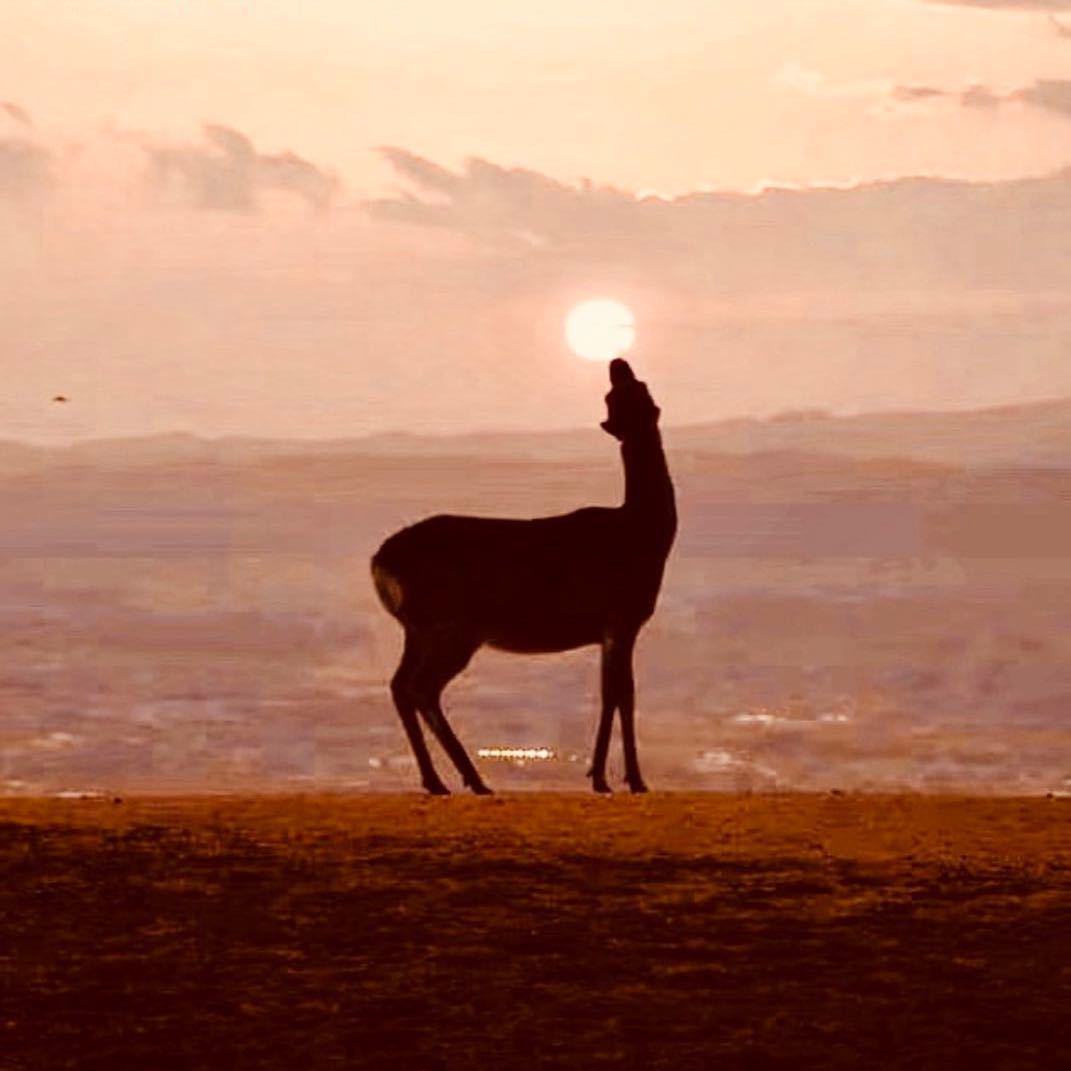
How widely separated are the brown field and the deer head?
13.2ft

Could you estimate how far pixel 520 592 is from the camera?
76.5 feet

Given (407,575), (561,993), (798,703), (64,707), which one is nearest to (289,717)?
(64,707)

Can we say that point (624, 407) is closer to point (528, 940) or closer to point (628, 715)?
point (628, 715)

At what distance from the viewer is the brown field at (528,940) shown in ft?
48.6

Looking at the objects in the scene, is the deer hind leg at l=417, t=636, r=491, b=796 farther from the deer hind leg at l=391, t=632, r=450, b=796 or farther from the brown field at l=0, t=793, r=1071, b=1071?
the brown field at l=0, t=793, r=1071, b=1071

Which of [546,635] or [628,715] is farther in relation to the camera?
[546,635]

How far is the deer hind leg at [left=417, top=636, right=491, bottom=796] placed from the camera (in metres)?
23.3

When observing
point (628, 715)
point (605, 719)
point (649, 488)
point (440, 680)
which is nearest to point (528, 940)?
point (605, 719)

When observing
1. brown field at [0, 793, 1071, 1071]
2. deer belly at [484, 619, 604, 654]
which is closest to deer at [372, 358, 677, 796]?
deer belly at [484, 619, 604, 654]

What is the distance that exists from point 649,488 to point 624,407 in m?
0.63

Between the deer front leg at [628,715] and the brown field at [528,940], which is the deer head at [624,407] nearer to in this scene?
the deer front leg at [628,715]

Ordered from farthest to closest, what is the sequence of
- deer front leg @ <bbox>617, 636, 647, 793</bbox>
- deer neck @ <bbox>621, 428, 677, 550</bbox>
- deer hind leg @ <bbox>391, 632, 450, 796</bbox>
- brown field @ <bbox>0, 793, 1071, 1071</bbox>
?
deer neck @ <bbox>621, 428, 677, 550</bbox> < deer hind leg @ <bbox>391, 632, 450, 796</bbox> < deer front leg @ <bbox>617, 636, 647, 793</bbox> < brown field @ <bbox>0, 793, 1071, 1071</bbox>

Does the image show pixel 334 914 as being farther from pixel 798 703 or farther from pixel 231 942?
pixel 798 703

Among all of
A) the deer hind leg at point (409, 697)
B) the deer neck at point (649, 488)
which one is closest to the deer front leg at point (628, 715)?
the deer neck at point (649, 488)
